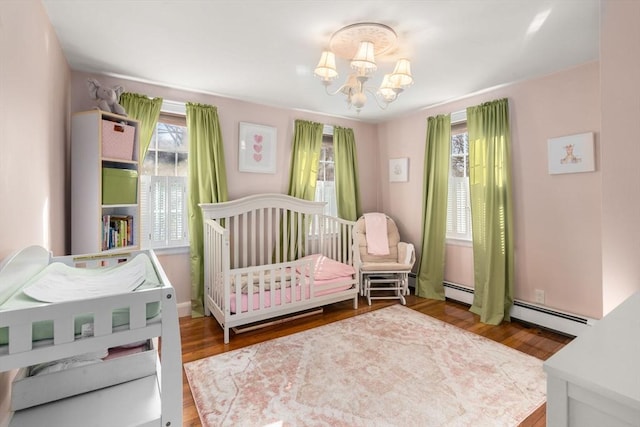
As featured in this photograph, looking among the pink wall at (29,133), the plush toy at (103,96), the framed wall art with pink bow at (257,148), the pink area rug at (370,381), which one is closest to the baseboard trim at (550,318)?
the pink area rug at (370,381)

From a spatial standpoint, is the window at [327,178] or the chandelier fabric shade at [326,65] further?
the window at [327,178]

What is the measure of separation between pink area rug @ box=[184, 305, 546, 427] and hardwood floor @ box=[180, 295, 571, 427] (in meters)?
0.13

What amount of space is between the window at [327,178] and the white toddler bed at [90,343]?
2979 millimetres

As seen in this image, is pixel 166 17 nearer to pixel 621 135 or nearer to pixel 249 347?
pixel 249 347

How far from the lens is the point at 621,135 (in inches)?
60.3

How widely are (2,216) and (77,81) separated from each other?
195 cm

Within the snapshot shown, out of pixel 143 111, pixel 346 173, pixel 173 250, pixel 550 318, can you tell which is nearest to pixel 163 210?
pixel 173 250

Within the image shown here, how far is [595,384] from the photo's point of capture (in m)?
0.61

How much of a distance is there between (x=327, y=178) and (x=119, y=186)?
7.92 ft

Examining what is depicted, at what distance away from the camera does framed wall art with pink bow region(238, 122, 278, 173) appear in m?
3.26

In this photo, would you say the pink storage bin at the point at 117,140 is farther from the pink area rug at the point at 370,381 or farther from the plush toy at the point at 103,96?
the pink area rug at the point at 370,381

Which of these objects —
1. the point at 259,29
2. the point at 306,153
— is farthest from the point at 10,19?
the point at 306,153

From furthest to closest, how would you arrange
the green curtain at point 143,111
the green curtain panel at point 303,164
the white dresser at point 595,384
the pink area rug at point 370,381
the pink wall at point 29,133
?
the green curtain panel at point 303,164 → the green curtain at point 143,111 → the pink area rug at point 370,381 → the pink wall at point 29,133 → the white dresser at point 595,384

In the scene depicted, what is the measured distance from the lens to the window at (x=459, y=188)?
3375mm
